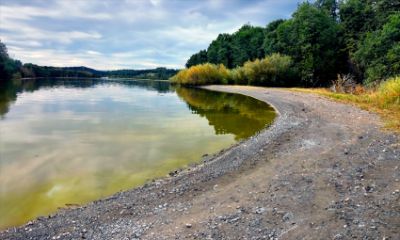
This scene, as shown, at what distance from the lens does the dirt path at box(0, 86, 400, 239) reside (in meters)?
6.86

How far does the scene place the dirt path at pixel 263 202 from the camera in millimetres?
6855

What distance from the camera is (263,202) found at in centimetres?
825

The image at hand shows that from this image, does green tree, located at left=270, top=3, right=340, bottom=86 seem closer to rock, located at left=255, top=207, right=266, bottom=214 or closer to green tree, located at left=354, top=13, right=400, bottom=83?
green tree, located at left=354, top=13, right=400, bottom=83

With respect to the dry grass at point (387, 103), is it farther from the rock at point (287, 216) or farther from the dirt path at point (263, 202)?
the rock at point (287, 216)

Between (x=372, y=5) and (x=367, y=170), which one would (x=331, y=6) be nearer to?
(x=372, y=5)

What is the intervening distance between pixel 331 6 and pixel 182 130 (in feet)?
232

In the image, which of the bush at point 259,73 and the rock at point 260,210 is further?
the bush at point 259,73

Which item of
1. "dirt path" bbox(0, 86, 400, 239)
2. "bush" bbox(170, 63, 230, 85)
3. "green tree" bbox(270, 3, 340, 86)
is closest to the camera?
"dirt path" bbox(0, 86, 400, 239)

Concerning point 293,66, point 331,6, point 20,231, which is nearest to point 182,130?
point 20,231

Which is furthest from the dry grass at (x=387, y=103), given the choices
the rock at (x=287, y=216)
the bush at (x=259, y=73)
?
the bush at (x=259, y=73)

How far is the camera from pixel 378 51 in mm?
40438

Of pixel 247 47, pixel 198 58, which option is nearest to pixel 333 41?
pixel 247 47

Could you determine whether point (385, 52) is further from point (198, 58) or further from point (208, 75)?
point (198, 58)

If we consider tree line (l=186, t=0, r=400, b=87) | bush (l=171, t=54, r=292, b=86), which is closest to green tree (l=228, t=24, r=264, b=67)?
bush (l=171, t=54, r=292, b=86)
